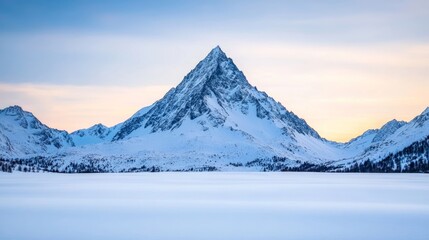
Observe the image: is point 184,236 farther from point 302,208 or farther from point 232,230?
point 302,208

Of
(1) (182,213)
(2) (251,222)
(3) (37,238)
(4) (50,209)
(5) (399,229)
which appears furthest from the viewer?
(4) (50,209)

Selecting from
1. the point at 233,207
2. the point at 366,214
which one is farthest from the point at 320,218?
the point at 233,207

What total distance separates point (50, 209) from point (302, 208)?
→ 97.4 ft

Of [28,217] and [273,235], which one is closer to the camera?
[273,235]

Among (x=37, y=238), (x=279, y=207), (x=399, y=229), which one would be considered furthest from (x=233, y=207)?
(x=37, y=238)

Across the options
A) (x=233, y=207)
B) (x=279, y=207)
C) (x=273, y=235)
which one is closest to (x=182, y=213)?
(x=233, y=207)

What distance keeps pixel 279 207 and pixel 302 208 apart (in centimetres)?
288

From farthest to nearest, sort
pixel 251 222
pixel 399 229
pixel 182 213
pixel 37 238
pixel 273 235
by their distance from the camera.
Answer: pixel 182 213 < pixel 251 222 < pixel 399 229 < pixel 273 235 < pixel 37 238

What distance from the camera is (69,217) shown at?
53.6 metres

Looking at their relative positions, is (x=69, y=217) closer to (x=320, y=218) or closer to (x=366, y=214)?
(x=320, y=218)

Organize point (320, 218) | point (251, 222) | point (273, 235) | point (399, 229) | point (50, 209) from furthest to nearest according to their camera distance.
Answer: point (50, 209) → point (320, 218) → point (251, 222) → point (399, 229) → point (273, 235)

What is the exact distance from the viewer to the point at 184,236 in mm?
41125

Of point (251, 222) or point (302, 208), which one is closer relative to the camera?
point (251, 222)

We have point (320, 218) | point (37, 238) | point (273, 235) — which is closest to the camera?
point (37, 238)
